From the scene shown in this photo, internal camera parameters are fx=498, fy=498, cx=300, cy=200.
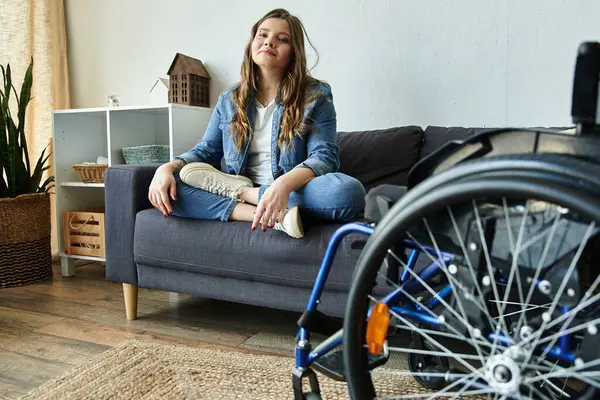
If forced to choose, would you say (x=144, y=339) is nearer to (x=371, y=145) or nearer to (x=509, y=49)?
(x=371, y=145)

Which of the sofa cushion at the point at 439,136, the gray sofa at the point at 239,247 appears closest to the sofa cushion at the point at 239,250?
the gray sofa at the point at 239,247

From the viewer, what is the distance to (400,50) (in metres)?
1.96

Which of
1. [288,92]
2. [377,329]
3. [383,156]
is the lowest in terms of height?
[377,329]

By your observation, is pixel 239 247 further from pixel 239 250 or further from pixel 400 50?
pixel 400 50

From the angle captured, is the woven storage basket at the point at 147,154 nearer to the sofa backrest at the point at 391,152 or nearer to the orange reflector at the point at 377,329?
the sofa backrest at the point at 391,152

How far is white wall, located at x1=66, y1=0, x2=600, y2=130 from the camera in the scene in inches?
68.6

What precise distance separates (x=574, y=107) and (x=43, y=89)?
248 centimetres

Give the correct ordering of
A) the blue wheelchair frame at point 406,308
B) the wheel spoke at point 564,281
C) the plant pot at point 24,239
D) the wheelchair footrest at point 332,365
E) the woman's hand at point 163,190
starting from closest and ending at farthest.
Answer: the wheel spoke at point 564,281
the blue wheelchair frame at point 406,308
the wheelchair footrest at point 332,365
the woman's hand at point 163,190
the plant pot at point 24,239

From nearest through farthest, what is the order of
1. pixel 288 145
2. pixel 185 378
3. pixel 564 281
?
pixel 564 281 → pixel 185 378 → pixel 288 145

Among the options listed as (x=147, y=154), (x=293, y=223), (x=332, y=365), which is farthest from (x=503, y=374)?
(x=147, y=154)

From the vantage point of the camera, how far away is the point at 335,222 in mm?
1340

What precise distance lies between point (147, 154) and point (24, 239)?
0.60m

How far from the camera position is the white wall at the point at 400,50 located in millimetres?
1743

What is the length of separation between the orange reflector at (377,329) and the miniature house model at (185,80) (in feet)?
5.47
